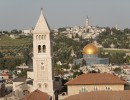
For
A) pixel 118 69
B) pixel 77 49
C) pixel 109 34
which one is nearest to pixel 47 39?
pixel 118 69

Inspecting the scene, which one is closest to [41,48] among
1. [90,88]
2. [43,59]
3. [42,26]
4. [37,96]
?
[43,59]

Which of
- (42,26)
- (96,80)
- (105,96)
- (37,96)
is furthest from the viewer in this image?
(96,80)

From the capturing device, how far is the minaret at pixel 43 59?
43781mm

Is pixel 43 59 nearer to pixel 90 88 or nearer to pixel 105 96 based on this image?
pixel 90 88

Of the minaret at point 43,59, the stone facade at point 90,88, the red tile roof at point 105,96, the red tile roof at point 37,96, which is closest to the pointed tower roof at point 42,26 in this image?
the minaret at point 43,59

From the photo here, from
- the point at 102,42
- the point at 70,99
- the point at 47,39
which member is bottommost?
the point at 70,99

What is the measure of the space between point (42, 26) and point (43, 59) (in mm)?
2944

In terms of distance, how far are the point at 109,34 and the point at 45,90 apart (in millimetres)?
156373

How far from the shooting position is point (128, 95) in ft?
124

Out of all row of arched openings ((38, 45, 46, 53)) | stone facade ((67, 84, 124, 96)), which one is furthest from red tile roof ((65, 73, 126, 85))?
row of arched openings ((38, 45, 46, 53))

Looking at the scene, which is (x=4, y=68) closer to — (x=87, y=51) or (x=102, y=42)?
(x=87, y=51)

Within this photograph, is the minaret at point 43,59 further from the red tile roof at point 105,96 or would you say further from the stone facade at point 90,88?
the red tile roof at point 105,96

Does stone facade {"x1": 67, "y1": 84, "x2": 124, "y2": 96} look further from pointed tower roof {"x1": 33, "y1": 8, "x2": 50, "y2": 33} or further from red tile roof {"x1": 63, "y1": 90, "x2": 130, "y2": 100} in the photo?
red tile roof {"x1": 63, "y1": 90, "x2": 130, "y2": 100}

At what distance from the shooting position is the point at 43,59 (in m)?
44.0
